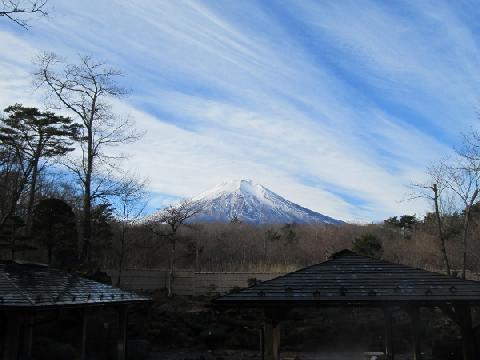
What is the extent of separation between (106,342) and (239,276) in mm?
10312

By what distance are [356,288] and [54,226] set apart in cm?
1481

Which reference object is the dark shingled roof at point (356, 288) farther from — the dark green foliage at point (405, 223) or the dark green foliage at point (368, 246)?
the dark green foliage at point (405, 223)

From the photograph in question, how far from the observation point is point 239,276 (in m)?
26.6

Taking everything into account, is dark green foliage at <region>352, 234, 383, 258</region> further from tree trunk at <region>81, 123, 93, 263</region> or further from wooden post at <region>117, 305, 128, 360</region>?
wooden post at <region>117, 305, 128, 360</region>

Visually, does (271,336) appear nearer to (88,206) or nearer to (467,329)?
(467,329)

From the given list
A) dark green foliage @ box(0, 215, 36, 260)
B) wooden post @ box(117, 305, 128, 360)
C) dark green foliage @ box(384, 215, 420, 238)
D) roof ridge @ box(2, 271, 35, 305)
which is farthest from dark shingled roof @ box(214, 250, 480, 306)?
dark green foliage @ box(384, 215, 420, 238)

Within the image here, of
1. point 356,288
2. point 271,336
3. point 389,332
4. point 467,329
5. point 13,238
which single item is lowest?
point 389,332

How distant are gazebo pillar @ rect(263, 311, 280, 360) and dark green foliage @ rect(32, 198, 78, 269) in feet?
43.9

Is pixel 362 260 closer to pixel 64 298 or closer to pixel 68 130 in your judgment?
pixel 64 298

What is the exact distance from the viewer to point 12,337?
9.52 meters

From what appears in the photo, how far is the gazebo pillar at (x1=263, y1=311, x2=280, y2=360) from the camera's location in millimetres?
9266

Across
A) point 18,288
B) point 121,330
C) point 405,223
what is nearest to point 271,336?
point 18,288

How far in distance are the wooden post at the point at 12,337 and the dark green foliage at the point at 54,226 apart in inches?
433

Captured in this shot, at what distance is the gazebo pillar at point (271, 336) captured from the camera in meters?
9.27
